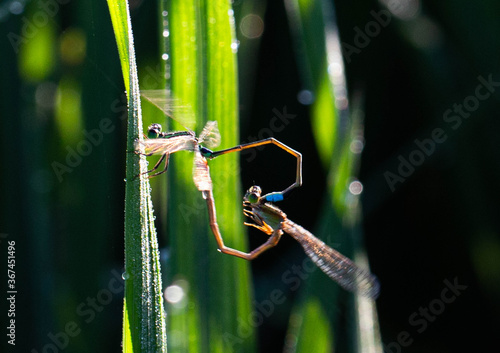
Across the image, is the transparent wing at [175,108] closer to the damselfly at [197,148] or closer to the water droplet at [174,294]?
the damselfly at [197,148]

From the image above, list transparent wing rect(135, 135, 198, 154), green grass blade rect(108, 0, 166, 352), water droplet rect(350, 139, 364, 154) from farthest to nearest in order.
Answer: water droplet rect(350, 139, 364, 154)
transparent wing rect(135, 135, 198, 154)
green grass blade rect(108, 0, 166, 352)

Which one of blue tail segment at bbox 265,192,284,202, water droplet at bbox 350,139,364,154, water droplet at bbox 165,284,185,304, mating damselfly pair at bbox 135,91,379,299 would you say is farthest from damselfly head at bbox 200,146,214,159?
water droplet at bbox 350,139,364,154

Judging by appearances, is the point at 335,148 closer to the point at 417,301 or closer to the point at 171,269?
the point at 171,269

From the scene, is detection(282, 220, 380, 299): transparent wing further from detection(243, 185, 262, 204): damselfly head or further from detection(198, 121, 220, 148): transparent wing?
detection(198, 121, 220, 148): transparent wing

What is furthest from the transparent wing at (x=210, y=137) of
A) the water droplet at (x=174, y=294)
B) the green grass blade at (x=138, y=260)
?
the water droplet at (x=174, y=294)

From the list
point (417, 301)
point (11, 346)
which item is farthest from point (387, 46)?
point (11, 346)

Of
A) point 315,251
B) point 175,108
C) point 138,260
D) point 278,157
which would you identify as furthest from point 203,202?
point 278,157

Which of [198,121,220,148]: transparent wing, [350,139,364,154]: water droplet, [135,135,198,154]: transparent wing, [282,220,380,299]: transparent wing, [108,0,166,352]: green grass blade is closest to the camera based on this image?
[108,0,166,352]: green grass blade
